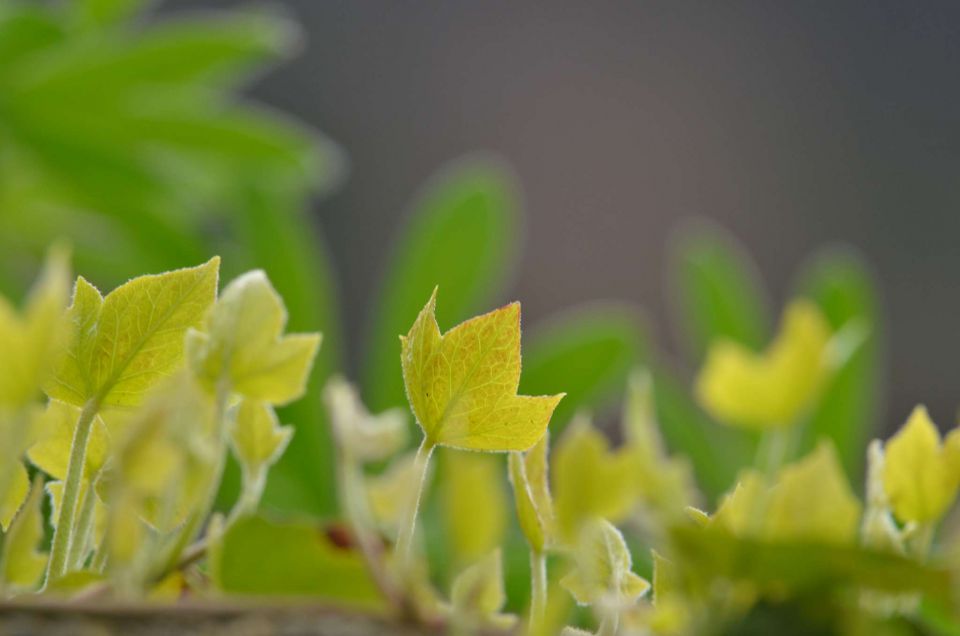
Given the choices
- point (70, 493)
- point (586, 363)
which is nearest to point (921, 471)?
point (70, 493)

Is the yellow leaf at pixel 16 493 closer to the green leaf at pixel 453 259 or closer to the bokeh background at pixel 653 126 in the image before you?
the green leaf at pixel 453 259

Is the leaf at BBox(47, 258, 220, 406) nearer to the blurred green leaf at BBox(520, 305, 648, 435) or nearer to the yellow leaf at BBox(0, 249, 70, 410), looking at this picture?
the yellow leaf at BBox(0, 249, 70, 410)

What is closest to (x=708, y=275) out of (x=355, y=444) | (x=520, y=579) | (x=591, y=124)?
(x=520, y=579)

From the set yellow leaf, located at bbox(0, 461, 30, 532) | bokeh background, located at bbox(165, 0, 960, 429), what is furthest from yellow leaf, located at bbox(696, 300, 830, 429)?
bokeh background, located at bbox(165, 0, 960, 429)

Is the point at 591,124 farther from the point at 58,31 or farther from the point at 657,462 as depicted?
the point at 657,462

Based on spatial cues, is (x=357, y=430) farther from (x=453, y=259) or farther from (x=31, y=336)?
(x=453, y=259)
